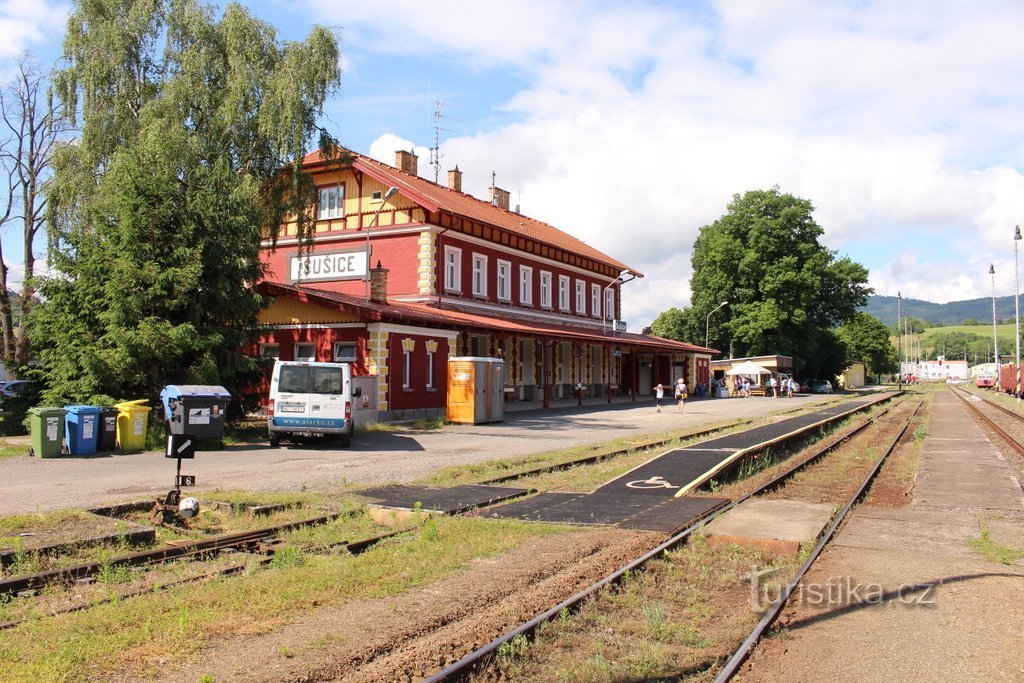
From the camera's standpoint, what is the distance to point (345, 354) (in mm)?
24844

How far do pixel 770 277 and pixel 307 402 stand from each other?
48271 mm

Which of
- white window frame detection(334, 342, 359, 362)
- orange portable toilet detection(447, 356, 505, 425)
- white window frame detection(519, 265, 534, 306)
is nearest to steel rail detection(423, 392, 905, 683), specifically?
orange portable toilet detection(447, 356, 505, 425)

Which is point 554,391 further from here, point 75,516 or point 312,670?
point 312,670

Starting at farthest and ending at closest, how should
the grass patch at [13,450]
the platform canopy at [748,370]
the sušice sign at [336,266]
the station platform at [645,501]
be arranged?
the platform canopy at [748,370]
the sušice sign at [336,266]
the grass patch at [13,450]
the station platform at [645,501]

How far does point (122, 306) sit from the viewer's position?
17.2 m

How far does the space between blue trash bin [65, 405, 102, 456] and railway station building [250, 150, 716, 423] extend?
5738 millimetres

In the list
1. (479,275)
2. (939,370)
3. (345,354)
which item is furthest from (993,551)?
(939,370)

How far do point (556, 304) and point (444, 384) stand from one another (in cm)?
1528

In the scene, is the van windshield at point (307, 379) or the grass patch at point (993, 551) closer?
the grass patch at point (993, 551)

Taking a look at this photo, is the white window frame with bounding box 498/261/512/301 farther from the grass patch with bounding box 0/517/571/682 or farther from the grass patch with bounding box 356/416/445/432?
the grass patch with bounding box 0/517/571/682

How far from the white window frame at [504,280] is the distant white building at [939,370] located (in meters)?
142

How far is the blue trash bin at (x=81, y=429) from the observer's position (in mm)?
15375

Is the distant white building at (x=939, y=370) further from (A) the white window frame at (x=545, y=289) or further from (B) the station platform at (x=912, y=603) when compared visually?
(B) the station platform at (x=912, y=603)

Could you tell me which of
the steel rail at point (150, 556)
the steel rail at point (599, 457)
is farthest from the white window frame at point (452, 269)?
the steel rail at point (150, 556)
